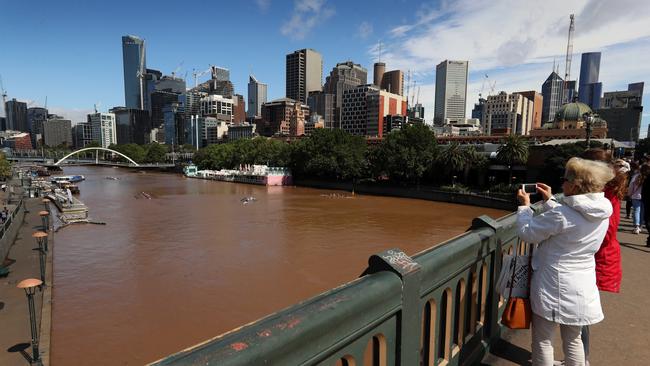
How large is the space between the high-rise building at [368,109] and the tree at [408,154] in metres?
84.2

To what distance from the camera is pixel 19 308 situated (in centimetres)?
1427

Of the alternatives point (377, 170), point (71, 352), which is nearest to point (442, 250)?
point (71, 352)

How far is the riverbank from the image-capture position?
41.6 m

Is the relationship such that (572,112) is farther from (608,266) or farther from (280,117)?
(280,117)

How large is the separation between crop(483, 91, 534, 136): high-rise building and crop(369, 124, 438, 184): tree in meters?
114

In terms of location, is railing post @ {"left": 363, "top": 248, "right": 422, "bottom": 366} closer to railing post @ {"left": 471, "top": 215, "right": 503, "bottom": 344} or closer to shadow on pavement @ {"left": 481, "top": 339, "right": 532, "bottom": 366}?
railing post @ {"left": 471, "top": 215, "right": 503, "bottom": 344}

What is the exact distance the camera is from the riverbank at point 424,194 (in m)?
41.6

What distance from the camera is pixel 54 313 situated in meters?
14.4

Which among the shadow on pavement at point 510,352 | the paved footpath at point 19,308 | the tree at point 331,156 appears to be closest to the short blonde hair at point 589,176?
the shadow on pavement at point 510,352

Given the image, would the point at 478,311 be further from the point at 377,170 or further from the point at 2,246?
the point at 377,170

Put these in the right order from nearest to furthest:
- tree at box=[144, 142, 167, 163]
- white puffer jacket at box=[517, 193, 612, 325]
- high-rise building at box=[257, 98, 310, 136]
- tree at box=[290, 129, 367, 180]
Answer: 1. white puffer jacket at box=[517, 193, 612, 325]
2. tree at box=[290, 129, 367, 180]
3. tree at box=[144, 142, 167, 163]
4. high-rise building at box=[257, 98, 310, 136]

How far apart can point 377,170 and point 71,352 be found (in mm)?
49192

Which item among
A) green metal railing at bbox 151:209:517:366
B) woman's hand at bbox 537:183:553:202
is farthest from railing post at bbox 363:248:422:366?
woman's hand at bbox 537:183:553:202

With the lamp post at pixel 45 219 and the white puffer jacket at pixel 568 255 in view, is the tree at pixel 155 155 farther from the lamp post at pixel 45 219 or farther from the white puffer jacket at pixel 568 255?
the white puffer jacket at pixel 568 255
